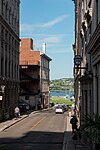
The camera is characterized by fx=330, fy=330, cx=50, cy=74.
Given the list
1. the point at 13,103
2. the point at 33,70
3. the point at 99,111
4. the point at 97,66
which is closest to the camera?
the point at 99,111

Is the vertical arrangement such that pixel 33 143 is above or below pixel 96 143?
below

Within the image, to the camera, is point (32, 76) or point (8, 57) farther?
point (32, 76)

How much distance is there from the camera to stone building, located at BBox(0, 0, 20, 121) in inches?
1617

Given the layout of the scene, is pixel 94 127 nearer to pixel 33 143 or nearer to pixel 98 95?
pixel 98 95

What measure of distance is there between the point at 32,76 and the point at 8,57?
41.5 m

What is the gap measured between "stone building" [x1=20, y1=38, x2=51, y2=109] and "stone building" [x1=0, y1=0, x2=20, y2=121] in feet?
91.2

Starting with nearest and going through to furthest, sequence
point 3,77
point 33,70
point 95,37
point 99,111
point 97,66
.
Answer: point 95,37 → point 99,111 → point 97,66 → point 3,77 → point 33,70

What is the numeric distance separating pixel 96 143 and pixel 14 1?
4357 centimetres

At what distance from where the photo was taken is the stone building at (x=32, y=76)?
81919mm

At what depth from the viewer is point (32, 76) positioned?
87188mm

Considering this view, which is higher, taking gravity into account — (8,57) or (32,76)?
(8,57)

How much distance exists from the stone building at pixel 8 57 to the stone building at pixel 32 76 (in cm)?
2779

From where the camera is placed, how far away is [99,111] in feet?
56.9

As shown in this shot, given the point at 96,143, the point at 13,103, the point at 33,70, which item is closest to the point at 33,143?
the point at 96,143
